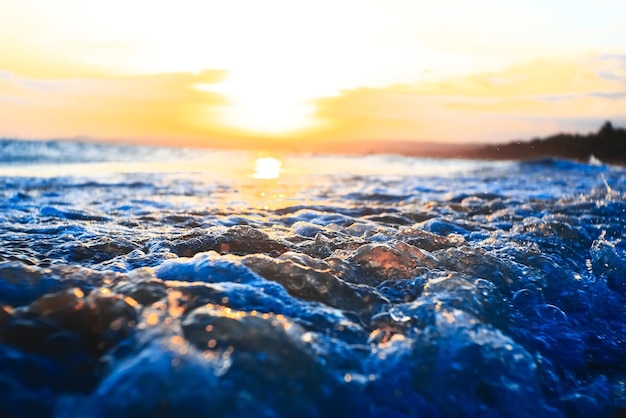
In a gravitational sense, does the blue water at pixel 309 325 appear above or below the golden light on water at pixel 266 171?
below

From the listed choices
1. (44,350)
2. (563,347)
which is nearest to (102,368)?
(44,350)

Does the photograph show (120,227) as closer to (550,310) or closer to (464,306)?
(464,306)

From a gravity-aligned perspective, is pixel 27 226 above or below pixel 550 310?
above

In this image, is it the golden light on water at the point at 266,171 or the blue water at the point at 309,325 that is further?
the golden light on water at the point at 266,171

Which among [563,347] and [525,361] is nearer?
[525,361]

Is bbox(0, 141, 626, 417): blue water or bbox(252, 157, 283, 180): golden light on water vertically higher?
bbox(252, 157, 283, 180): golden light on water

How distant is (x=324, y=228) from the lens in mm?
5121

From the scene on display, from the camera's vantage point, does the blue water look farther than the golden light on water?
No

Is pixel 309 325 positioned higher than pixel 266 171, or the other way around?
pixel 266 171

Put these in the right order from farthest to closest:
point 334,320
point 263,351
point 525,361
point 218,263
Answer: point 218,263 < point 334,320 < point 525,361 < point 263,351

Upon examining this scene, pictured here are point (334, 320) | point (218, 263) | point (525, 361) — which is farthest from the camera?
point (218, 263)

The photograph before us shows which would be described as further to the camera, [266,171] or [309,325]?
[266,171]

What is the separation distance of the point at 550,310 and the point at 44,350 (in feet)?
9.87

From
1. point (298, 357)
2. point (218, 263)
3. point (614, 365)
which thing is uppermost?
point (218, 263)
